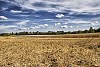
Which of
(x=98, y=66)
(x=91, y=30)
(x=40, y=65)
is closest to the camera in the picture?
(x=98, y=66)

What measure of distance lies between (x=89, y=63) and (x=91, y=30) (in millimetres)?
129157

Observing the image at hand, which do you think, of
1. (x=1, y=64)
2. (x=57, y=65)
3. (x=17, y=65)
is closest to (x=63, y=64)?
(x=57, y=65)

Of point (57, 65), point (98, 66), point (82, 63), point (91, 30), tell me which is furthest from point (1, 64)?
point (91, 30)

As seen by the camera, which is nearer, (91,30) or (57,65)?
(57,65)

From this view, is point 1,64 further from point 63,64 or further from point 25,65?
point 63,64

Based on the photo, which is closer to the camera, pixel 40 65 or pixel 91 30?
pixel 40 65

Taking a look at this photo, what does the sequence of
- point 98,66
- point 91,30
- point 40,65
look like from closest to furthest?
point 98,66 → point 40,65 → point 91,30

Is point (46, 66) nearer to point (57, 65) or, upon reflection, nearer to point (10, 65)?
point (57, 65)

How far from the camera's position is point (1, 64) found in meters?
9.03

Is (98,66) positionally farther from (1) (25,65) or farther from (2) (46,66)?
(1) (25,65)

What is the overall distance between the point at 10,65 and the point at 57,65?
237cm

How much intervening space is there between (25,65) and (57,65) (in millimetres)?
1600

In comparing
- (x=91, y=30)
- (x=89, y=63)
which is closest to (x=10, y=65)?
(x=89, y=63)

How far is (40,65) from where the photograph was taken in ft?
28.6
